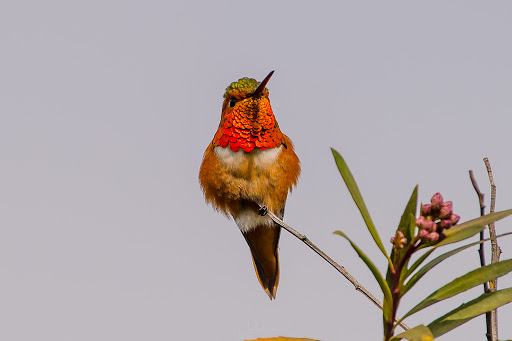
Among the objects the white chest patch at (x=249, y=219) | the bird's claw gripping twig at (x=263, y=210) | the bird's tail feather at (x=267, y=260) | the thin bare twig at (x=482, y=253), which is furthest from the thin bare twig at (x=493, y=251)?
the bird's tail feather at (x=267, y=260)

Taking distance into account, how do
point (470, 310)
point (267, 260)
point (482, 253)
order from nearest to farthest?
1. point (470, 310)
2. point (482, 253)
3. point (267, 260)

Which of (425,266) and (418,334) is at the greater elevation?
(425,266)

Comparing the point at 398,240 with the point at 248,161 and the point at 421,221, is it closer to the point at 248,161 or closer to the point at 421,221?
the point at 421,221

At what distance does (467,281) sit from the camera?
2.15 meters

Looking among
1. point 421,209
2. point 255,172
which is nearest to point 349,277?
point 421,209

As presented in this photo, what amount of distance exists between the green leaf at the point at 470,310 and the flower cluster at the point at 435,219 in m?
0.32

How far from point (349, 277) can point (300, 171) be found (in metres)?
3.51

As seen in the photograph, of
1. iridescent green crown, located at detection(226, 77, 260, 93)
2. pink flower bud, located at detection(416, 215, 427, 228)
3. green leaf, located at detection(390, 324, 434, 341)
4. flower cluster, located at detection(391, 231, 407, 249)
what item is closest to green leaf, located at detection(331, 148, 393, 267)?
flower cluster, located at detection(391, 231, 407, 249)

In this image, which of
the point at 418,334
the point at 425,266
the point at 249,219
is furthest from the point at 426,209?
the point at 249,219

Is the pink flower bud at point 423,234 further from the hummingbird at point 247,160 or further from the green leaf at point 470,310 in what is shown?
the hummingbird at point 247,160

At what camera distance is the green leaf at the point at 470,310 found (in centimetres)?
209

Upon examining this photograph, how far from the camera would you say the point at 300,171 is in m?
5.98

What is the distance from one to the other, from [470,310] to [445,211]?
0.42m

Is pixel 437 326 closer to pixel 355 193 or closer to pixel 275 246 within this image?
pixel 355 193
